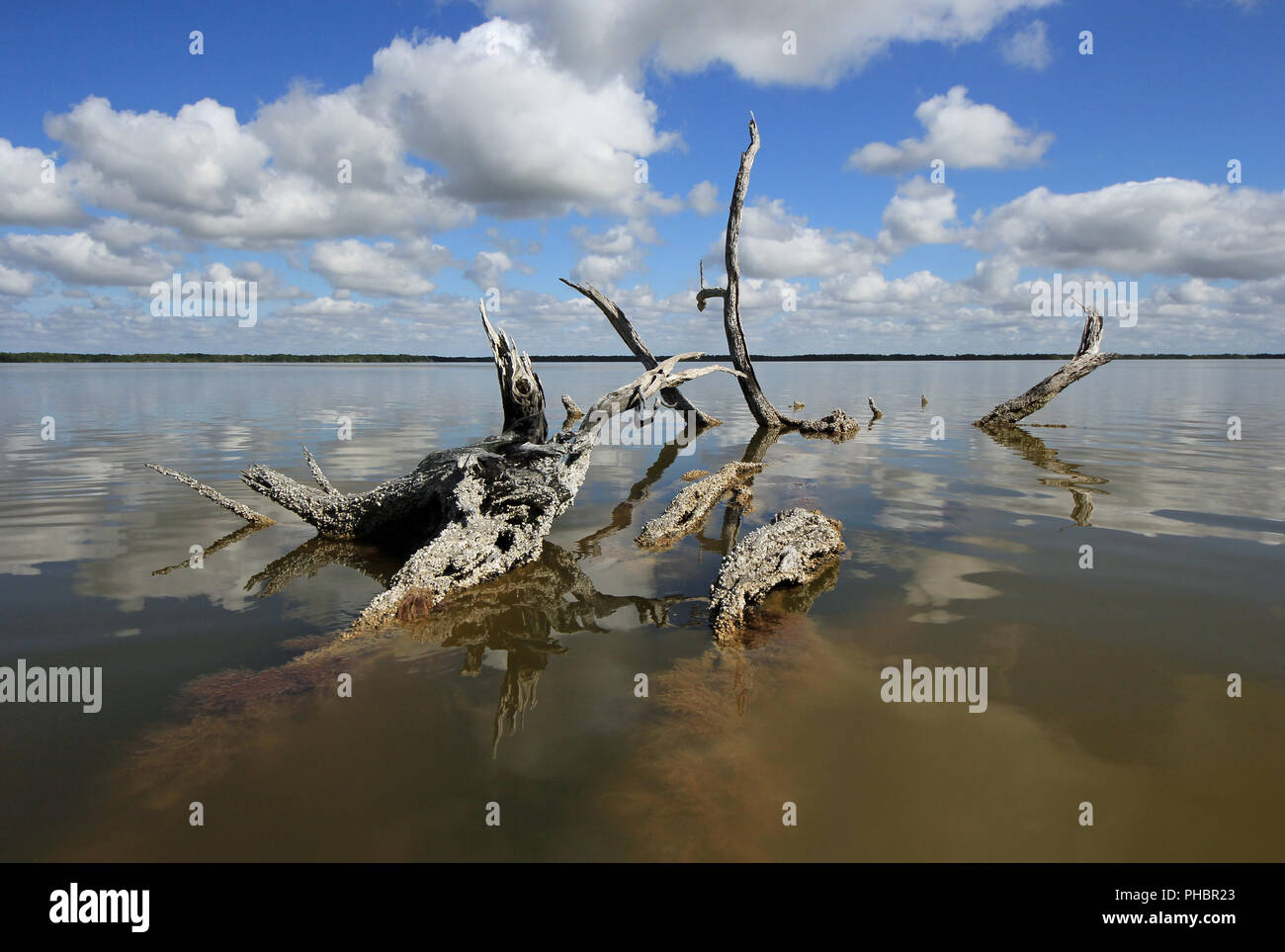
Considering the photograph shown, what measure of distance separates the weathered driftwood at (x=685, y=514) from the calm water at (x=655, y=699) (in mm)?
266

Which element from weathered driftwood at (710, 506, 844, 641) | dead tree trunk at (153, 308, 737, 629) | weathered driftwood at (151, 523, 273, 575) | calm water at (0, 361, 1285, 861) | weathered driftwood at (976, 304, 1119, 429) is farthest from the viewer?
weathered driftwood at (976, 304, 1119, 429)

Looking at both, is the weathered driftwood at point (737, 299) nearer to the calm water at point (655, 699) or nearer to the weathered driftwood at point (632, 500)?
the weathered driftwood at point (632, 500)

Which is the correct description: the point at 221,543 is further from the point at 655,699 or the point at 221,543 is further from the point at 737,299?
the point at 737,299

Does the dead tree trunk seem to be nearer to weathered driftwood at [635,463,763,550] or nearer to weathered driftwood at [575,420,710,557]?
weathered driftwood at [575,420,710,557]

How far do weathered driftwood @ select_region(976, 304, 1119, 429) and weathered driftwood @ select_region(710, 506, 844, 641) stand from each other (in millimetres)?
18469

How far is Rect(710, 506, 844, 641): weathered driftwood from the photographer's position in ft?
20.8

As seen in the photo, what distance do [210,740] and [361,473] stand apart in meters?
10.1

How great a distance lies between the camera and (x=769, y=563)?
7074mm

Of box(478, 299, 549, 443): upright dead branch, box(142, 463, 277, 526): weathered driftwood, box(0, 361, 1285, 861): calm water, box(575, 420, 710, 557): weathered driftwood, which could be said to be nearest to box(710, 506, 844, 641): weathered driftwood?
box(0, 361, 1285, 861): calm water

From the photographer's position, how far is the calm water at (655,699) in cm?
354

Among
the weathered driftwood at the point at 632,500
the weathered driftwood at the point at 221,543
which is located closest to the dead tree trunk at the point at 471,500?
the weathered driftwood at the point at 221,543

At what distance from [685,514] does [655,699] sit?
18.1 feet

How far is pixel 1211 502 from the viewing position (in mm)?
10461
